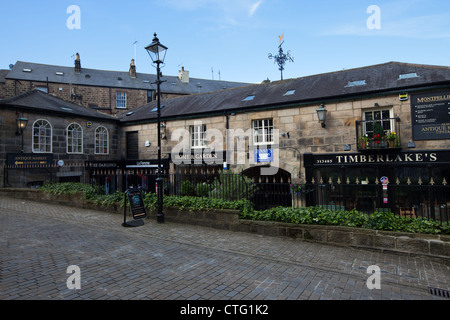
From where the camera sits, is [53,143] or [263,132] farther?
[53,143]

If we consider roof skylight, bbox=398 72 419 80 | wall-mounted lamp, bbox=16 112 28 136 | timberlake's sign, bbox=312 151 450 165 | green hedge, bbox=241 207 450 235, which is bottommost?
green hedge, bbox=241 207 450 235

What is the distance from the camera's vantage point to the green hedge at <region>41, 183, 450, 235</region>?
5926mm

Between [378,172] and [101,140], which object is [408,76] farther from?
[101,140]

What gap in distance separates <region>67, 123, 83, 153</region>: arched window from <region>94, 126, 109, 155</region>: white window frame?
42.7 inches

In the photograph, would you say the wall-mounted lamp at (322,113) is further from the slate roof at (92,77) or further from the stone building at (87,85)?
the stone building at (87,85)

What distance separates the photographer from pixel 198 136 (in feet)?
55.5

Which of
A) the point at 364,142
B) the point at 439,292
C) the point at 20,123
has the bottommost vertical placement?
the point at 439,292

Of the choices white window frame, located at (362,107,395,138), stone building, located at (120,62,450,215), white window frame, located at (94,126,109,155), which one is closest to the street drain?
stone building, located at (120,62,450,215)

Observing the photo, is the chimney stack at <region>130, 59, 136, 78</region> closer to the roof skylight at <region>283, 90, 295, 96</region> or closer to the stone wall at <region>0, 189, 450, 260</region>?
the roof skylight at <region>283, 90, 295, 96</region>

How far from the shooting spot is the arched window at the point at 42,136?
15.3m

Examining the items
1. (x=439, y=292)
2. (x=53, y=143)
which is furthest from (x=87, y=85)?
(x=439, y=292)

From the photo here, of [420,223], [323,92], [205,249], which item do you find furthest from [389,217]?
[323,92]

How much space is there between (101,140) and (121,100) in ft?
62.7

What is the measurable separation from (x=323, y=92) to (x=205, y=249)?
1059 centimetres
